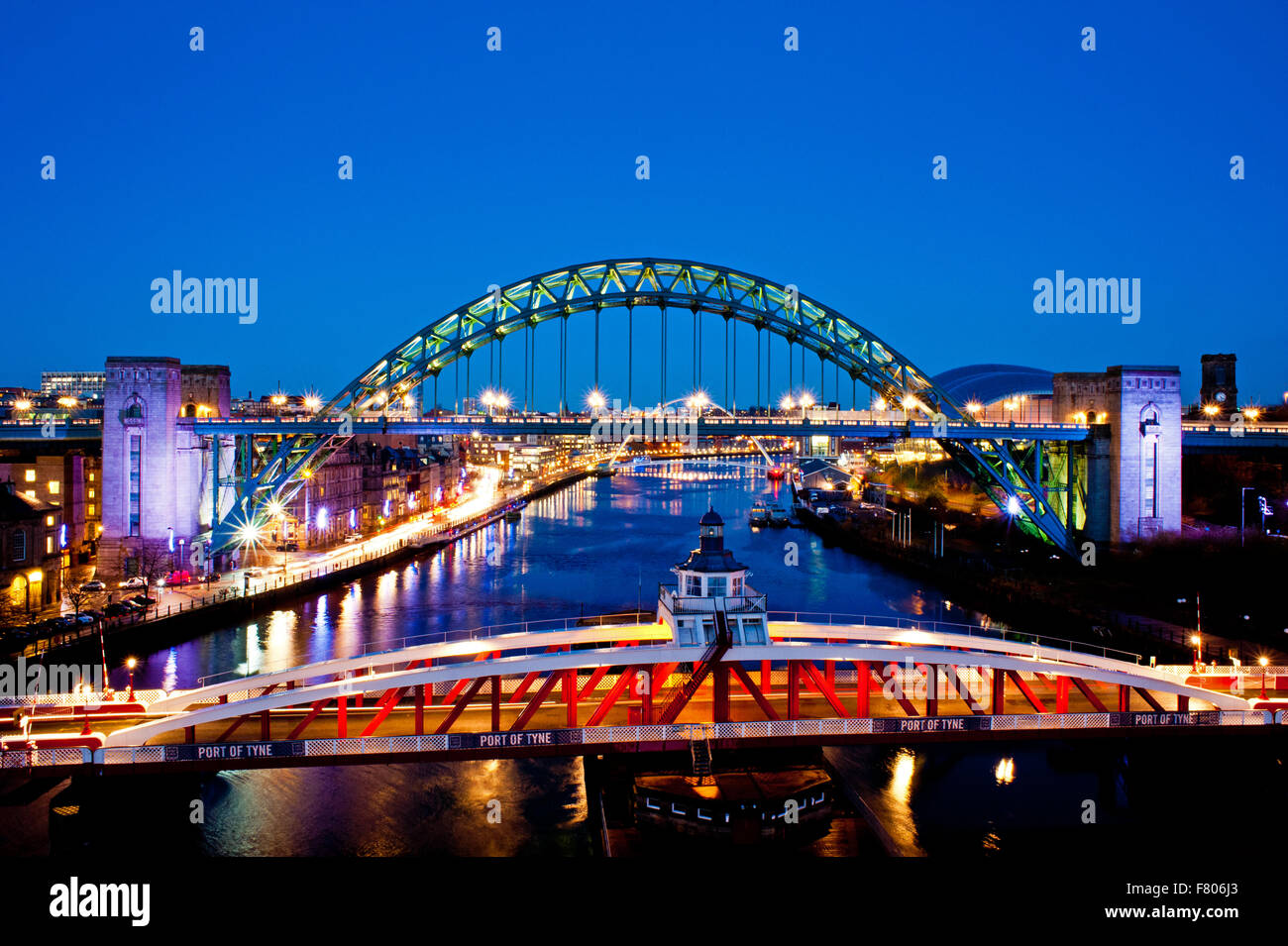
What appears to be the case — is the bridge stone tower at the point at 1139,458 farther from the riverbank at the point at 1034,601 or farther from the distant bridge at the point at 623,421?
the riverbank at the point at 1034,601

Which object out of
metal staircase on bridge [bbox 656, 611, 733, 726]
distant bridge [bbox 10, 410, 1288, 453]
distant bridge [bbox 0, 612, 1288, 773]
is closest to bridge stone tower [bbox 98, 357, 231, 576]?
distant bridge [bbox 10, 410, 1288, 453]

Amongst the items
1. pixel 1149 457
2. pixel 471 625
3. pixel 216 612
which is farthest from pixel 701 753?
pixel 1149 457

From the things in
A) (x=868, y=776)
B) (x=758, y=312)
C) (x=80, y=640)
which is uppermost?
(x=758, y=312)

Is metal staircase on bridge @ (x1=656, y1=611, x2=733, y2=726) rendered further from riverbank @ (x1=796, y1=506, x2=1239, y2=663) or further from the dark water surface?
riverbank @ (x1=796, y1=506, x2=1239, y2=663)

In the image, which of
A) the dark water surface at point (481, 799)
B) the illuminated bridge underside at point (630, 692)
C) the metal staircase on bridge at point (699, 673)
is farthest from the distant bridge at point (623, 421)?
the metal staircase on bridge at point (699, 673)

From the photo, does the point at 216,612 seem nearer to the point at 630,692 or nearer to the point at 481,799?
the point at 481,799

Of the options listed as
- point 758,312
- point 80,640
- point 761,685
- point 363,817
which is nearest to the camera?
point 363,817
